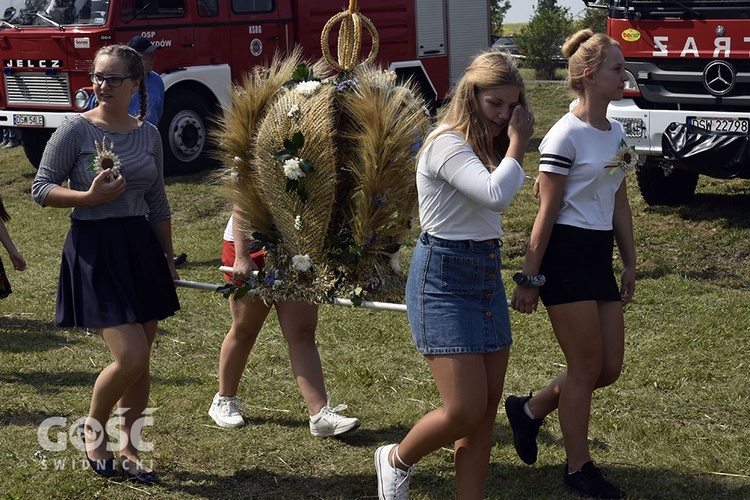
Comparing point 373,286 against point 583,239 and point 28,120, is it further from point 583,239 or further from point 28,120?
point 28,120

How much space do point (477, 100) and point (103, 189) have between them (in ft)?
4.76

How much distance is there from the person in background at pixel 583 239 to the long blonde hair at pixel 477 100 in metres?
0.37

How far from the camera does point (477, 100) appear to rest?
3.44 m

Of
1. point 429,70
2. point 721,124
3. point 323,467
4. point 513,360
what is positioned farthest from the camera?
point 429,70

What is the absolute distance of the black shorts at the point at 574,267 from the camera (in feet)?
12.5

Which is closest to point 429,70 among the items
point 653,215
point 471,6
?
point 471,6

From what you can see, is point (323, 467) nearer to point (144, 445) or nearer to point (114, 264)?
point (144, 445)

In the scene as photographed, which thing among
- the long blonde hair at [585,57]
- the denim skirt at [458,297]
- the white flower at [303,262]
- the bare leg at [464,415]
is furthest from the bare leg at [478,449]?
the long blonde hair at [585,57]

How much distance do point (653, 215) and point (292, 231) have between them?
5.90m

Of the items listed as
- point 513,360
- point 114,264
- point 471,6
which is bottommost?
point 513,360

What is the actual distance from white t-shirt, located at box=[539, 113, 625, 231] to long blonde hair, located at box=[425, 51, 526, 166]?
36 centimetres

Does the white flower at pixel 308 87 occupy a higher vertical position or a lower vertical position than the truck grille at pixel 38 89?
higher

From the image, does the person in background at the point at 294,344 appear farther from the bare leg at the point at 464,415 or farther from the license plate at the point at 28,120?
the license plate at the point at 28,120

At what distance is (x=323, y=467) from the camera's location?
175 inches
